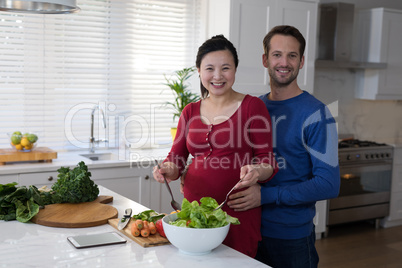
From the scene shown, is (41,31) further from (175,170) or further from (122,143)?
(175,170)

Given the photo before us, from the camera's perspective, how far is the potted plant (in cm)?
438

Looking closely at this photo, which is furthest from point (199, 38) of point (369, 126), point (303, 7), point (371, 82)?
point (369, 126)


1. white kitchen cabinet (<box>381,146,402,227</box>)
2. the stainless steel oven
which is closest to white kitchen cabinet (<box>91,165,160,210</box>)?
the stainless steel oven

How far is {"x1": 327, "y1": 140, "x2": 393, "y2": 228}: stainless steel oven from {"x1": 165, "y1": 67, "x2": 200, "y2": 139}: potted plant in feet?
5.34

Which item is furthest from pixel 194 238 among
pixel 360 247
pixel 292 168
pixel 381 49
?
pixel 381 49

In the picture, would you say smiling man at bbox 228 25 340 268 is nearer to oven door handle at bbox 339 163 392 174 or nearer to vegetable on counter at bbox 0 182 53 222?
vegetable on counter at bbox 0 182 53 222

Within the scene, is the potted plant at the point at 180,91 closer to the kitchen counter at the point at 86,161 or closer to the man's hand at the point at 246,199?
the kitchen counter at the point at 86,161

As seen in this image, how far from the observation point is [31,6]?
86.7 inches

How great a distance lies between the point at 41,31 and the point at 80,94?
624 millimetres

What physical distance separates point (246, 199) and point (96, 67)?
270 cm

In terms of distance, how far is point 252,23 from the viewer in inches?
170

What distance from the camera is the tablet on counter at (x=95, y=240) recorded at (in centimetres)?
183

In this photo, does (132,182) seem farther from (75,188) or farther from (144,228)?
(144,228)

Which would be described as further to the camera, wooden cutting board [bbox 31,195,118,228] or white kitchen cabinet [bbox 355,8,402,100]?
white kitchen cabinet [bbox 355,8,402,100]
